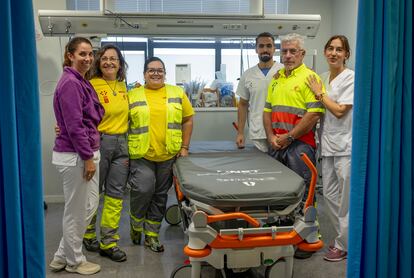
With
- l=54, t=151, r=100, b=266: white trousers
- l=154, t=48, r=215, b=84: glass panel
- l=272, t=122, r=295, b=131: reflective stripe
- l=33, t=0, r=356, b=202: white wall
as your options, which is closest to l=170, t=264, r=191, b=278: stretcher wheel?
l=54, t=151, r=100, b=266: white trousers

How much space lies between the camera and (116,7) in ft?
12.1

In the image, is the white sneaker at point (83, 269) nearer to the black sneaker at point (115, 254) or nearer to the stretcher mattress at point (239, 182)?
the black sneaker at point (115, 254)

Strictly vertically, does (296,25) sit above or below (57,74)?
above

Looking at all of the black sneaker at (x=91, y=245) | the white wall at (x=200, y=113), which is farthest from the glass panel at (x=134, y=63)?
the black sneaker at (x=91, y=245)

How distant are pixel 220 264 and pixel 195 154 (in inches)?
42.1

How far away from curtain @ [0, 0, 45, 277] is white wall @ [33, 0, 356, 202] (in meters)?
3.18

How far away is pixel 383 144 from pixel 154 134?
6.25 ft

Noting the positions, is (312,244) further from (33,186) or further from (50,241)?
(50,241)

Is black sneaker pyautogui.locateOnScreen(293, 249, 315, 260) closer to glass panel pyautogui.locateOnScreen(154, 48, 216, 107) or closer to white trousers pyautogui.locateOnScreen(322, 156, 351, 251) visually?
white trousers pyautogui.locateOnScreen(322, 156, 351, 251)

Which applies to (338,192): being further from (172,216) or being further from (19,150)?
(19,150)

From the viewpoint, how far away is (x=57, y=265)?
282 centimetres

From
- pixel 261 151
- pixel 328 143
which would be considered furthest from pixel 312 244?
pixel 261 151

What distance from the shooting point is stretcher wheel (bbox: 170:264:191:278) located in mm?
2424

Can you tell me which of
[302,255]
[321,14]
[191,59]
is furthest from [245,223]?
[321,14]
